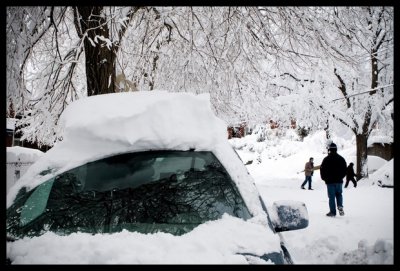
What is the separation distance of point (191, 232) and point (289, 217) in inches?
26.9

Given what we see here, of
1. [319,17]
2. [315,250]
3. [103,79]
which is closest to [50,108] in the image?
[103,79]

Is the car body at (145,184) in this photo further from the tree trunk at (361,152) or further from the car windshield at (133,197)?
the tree trunk at (361,152)

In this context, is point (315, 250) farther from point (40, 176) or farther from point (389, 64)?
point (40, 176)

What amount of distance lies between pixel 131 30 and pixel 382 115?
5.51 m

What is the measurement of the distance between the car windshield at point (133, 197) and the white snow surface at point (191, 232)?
93 mm

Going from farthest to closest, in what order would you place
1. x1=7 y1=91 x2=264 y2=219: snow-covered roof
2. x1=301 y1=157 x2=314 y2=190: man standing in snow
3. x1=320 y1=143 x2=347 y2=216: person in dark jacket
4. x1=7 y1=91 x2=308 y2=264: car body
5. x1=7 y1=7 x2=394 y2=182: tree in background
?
x1=301 y1=157 x2=314 y2=190: man standing in snow
x1=7 y1=7 x2=394 y2=182: tree in background
x1=320 y1=143 x2=347 y2=216: person in dark jacket
x1=7 y1=91 x2=264 y2=219: snow-covered roof
x1=7 y1=91 x2=308 y2=264: car body

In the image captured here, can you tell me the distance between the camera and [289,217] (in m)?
1.88

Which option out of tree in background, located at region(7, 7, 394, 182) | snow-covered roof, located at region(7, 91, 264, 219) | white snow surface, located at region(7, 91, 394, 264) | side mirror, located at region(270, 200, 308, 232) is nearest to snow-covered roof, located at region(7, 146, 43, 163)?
white snow surface, located at region(7, 91, 394, 264)

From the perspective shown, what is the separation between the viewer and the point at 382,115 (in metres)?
1.21

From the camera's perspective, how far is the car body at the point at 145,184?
5.48ft

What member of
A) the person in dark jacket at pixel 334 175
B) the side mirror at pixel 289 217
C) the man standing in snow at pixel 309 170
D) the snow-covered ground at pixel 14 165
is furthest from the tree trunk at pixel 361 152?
the man standing in snow at pixel 309 170

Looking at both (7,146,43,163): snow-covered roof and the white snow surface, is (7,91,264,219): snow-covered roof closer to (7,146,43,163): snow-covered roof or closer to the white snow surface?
the white snow surface

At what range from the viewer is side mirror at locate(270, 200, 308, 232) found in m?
1.88
